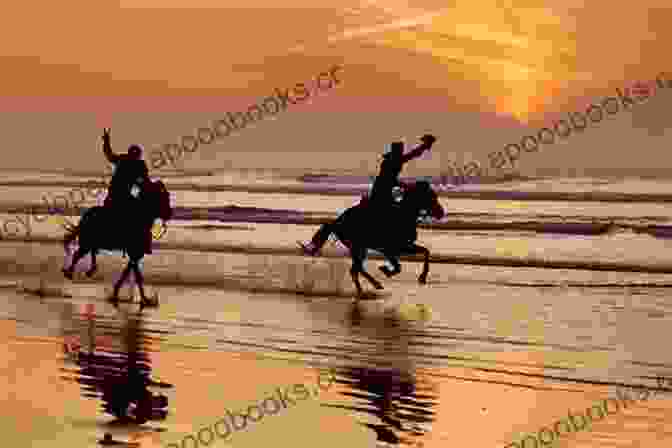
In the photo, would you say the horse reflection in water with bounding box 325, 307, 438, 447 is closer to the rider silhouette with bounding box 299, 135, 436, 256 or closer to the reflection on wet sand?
the reflection on wet sand

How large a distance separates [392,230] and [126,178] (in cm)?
393

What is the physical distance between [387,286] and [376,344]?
769cm

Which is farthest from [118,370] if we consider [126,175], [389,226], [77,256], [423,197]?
[77,256]

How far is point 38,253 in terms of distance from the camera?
2905 cm

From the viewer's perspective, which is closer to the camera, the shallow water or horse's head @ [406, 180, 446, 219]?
the shallow water

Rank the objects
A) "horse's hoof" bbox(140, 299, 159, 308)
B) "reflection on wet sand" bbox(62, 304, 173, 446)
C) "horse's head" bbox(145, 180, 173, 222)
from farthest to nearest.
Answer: "horse's head" bbox(145, 180, 173, 222)
"horse's hoof" bbox(140, 299, 159, 308)
"reflection on wet sand" bbox(62, 304, 173, 446)

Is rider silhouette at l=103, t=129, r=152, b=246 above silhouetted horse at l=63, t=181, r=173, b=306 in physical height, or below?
above

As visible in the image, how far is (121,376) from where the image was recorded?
10859 mm

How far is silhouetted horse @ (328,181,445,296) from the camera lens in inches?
772

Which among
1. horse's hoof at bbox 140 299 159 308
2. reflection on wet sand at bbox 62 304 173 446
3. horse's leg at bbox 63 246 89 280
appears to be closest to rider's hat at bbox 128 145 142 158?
horse's hoof at bbox 140 299 159 308

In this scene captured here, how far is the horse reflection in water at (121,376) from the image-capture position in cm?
924

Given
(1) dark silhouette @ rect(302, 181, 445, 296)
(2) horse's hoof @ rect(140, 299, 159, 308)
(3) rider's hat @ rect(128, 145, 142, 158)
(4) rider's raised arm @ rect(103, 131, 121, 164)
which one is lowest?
(2) horse's hoof @ rect(140, 299, 159, 308)

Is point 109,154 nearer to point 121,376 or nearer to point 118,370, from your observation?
point 118,370

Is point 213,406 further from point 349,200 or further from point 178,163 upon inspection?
point 178,163
